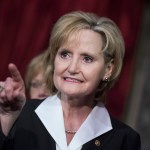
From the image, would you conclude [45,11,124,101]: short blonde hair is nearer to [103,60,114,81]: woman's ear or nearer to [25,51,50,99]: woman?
[103,60,114,81]: woman's ear

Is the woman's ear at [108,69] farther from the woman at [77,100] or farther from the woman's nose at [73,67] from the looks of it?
the woman's nose at [73,67]

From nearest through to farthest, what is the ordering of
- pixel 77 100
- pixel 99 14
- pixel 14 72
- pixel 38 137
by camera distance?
pixel 14 72
pixel 38 137
pixel 77 100
pixel 99 14

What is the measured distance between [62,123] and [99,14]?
7.93ft

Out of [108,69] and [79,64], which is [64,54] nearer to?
[79,64]

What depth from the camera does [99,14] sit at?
470 centimetres

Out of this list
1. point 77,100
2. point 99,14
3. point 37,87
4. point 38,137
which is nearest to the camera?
point 38,137

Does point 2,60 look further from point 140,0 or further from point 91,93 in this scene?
point 91,93

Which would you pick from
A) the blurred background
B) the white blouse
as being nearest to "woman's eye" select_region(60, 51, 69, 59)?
the white blouse

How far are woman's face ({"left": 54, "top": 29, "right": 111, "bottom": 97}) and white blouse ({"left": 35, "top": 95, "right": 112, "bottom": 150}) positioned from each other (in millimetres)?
99

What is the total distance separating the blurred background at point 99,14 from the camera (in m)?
4.67

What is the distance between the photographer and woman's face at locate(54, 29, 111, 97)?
2355mm

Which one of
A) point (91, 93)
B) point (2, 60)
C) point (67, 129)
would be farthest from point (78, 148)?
point (2, 60)

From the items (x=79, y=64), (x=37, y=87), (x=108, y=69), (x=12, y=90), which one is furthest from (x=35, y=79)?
(x=12, y=90)

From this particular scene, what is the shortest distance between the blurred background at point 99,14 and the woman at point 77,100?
216cm
